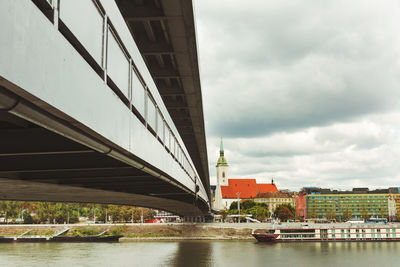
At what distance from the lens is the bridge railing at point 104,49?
5.20 meters

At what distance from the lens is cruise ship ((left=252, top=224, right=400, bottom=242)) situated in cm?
6731

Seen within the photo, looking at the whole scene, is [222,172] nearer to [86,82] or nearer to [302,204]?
[302,204]

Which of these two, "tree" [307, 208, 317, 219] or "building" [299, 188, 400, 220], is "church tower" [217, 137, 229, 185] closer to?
"building" [299, 188, 400, 220]

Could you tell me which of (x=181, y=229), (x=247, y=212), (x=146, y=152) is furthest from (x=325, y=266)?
(x=247, y=212)

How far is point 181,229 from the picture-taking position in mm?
73500

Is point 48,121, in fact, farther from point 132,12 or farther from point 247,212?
point 247,212

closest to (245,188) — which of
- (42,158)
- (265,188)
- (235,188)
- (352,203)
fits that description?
(235,188)

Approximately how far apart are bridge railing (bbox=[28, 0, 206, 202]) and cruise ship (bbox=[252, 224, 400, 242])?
6006cm

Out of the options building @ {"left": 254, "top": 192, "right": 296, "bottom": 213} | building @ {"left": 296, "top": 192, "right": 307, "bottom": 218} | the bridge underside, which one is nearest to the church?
building @ {"left": 254, "top": 192, "right": 296, "bottom": 213}

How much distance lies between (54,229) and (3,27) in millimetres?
84992

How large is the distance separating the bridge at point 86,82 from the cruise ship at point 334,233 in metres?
56.8

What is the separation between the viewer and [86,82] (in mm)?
5711

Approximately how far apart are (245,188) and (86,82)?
164 meters

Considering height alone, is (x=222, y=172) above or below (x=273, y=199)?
above
